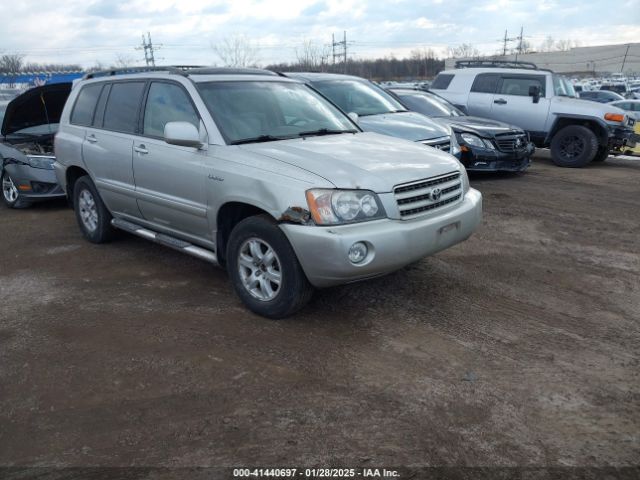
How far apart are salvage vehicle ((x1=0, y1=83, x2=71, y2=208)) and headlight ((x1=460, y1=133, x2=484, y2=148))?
6390 millimetres

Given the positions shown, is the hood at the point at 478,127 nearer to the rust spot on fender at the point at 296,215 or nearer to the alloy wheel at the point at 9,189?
the rust spot on fender at the point at 296,215

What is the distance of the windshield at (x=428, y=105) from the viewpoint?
1022 cm

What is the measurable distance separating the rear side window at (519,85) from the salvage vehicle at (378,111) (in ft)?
12.7

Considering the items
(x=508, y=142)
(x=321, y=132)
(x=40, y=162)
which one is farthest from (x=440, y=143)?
(x=40, y=162)

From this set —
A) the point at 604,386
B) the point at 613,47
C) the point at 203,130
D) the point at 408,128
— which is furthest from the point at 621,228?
the point at 613,47

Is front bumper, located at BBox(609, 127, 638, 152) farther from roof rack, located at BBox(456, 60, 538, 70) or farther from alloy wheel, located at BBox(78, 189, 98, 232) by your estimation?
alloy wheel, located at BBox(78, 189, 98, 232)

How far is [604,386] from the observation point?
3.12m

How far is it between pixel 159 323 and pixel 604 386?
10.1 ft

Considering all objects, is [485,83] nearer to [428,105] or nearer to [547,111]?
[547,111]

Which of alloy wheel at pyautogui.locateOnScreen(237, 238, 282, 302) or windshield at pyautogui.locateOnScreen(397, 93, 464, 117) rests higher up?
windshield at pyautogui.locateOnScreen(397, 93, 464, 117)

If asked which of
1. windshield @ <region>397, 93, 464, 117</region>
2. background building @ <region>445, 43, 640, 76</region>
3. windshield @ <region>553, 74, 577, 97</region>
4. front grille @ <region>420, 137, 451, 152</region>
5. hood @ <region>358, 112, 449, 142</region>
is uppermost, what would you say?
background building @ <region>445, 43, 640, 76</region>

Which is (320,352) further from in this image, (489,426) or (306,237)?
(489,426)

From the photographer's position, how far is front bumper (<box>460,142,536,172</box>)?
908 centimetres

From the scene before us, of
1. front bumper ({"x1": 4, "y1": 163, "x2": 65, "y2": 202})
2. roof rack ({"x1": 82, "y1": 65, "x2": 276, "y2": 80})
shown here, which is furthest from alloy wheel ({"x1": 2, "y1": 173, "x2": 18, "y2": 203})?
roof rack ({"x1": 82, "y1": 65, "x2": 276, "y2": 80})
